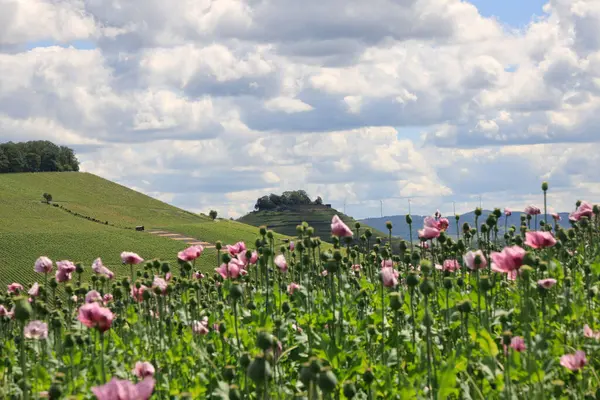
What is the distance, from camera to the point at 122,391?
13.3 ft

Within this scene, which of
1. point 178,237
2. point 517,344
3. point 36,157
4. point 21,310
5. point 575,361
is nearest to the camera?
point 21,310

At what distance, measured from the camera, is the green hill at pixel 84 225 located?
90438mm

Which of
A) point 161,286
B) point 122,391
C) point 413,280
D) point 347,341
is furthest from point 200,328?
point 122,391

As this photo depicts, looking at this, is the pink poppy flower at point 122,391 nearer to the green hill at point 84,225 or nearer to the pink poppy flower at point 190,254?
the pink poppy flower at point 190,254

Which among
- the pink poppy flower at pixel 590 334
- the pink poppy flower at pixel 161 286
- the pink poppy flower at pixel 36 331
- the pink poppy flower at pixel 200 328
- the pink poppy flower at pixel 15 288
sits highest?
the pink poppy flower at pixel 161 286

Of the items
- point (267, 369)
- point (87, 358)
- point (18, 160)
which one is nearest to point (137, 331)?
point (87, 358)

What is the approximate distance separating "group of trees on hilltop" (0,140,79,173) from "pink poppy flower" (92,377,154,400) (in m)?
171

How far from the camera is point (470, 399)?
5.62m

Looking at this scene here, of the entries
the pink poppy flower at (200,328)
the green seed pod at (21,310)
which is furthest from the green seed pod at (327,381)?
the pink poppy flower at (200,328)

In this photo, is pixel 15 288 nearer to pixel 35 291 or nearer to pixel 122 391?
pixel 35 291

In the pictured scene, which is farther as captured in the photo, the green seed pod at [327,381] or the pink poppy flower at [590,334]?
the pink poppy flower at [590,334]

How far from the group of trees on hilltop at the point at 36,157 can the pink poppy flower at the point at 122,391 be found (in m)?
171

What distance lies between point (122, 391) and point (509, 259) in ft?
11.7

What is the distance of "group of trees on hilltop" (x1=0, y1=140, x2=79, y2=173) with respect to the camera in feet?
547
